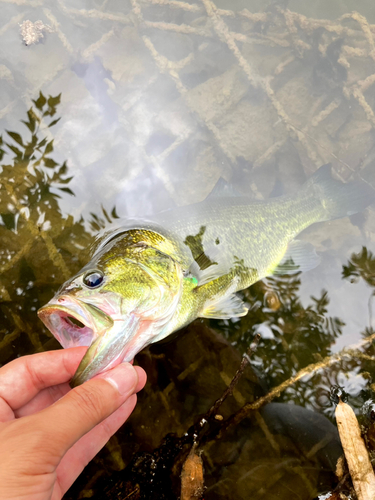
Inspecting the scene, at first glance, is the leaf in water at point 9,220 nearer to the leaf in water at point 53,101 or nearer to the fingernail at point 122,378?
the leaf in water at point 53,101

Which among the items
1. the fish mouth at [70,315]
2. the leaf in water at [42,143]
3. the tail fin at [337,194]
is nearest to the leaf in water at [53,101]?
the leaf in water at [42,143]

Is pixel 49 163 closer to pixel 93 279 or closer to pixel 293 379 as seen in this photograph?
pixel 93 279

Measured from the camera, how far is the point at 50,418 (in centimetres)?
143

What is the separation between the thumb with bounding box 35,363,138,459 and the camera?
142cm

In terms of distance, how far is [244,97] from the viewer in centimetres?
405

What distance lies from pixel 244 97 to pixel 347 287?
2679 millimetres

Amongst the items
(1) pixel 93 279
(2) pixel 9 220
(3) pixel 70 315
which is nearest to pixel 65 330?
(3) pixel 70 315

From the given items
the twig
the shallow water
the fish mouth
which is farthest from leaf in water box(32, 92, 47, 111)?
the twig

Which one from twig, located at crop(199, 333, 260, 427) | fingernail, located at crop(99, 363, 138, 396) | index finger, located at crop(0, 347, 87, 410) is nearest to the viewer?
fingernail, located at crop(99, 363, 138, 396)

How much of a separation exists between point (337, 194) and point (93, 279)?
300 centimetres

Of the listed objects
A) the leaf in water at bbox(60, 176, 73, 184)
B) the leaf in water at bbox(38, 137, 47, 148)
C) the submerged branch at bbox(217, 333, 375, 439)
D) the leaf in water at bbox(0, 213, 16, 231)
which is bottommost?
the submerged branch at bbox(217, 333, 375, 439)

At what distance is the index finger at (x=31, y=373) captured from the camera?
7.08ft

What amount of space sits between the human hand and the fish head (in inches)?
4.9

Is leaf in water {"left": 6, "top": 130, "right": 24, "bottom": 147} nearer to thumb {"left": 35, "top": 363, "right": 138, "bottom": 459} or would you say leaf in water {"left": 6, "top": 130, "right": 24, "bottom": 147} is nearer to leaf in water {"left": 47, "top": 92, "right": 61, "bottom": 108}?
leaf in water {"left": 47, "top": 92, "right": 61, "bottom": 108}
